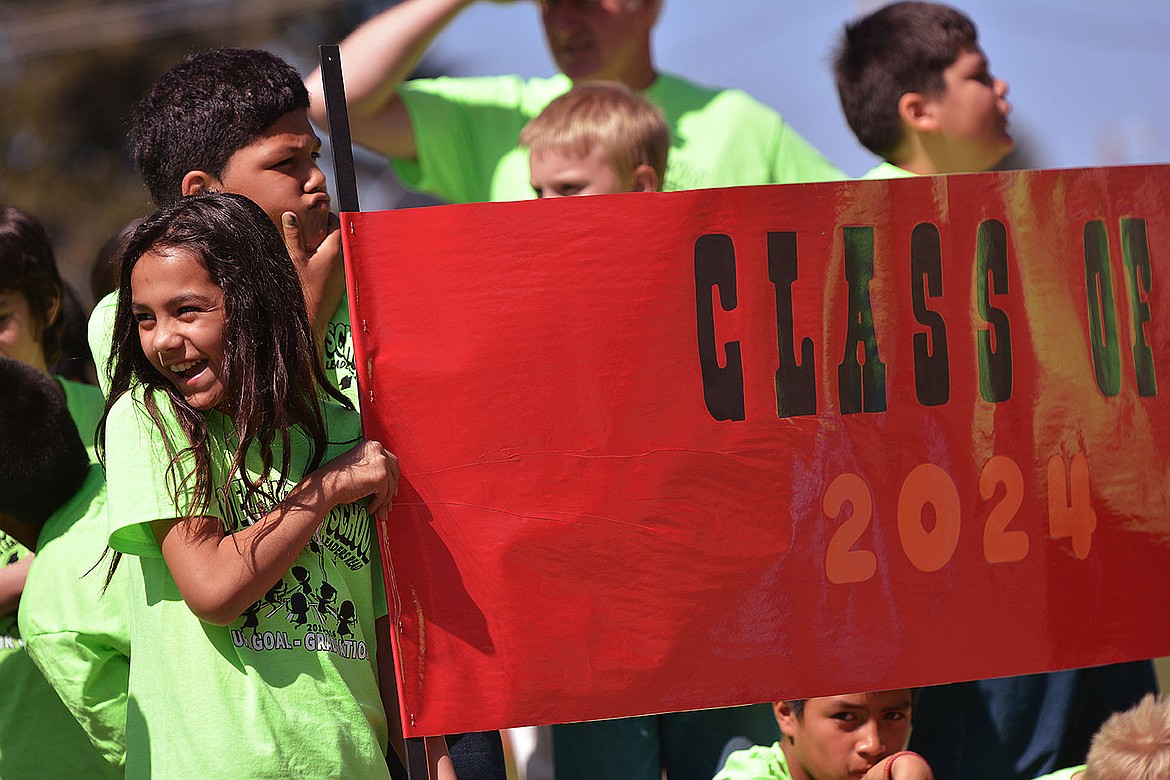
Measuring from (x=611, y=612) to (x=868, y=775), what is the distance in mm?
914

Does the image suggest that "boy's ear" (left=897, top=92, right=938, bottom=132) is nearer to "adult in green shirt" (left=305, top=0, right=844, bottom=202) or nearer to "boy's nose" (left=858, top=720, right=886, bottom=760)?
"adult in green shirt" (left=305, top=0, right=844, bottom=202)

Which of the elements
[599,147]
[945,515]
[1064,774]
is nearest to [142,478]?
[945,515]

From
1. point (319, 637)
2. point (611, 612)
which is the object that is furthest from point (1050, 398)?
point (319, 637)

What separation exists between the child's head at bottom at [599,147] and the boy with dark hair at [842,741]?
3.96 ft

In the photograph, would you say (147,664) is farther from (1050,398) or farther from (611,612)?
(1050,398)

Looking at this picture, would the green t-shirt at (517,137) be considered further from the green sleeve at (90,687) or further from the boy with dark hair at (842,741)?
the green sleeve at (90,687)

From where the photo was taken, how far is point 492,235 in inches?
98.3

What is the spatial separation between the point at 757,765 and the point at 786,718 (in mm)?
136

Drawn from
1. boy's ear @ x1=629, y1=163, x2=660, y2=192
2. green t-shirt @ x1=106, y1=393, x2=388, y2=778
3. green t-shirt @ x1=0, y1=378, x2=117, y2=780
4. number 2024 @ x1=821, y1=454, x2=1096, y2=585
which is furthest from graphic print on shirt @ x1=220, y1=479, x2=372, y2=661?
boy's ear @ x1=629, y1=163, x2=660, y2=192

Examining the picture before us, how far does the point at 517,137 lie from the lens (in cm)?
387

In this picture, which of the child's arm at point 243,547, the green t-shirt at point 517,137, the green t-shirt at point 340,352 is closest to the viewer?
the child's arm at point 243,547

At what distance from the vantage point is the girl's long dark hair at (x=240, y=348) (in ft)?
7.55

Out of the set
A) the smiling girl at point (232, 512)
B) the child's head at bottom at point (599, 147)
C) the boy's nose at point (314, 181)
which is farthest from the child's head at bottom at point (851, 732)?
the boy's nose at point (314, 181)

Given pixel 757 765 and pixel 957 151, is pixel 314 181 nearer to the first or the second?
pixel 757 765
